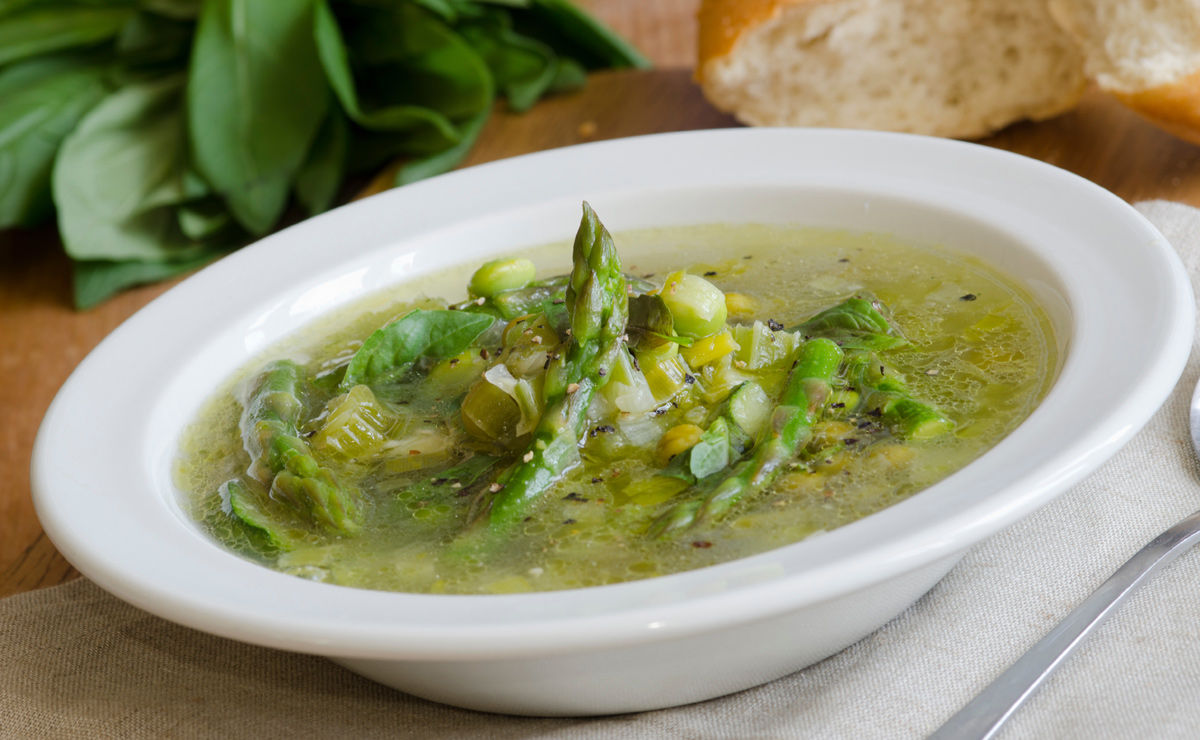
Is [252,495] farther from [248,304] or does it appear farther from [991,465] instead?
[991,465]

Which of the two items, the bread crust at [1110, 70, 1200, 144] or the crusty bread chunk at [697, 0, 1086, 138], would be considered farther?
the crusty bread chunk at [697, 0, 1086, 138]

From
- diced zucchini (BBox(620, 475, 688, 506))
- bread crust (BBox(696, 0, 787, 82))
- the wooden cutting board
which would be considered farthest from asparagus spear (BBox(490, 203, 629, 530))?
bread crust (BBox(696, 0, 787, 82))

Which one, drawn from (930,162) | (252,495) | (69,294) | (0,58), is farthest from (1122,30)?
(0,58)

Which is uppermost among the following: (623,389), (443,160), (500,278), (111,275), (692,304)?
(692,304)

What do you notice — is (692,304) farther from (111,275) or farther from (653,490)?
(111,275)

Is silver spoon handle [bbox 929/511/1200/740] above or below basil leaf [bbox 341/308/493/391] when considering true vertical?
above

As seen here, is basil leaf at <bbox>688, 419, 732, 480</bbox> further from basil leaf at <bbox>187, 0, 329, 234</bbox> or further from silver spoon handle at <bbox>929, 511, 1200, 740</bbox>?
basil leaf at <bbox>187, 0, 329, 234</bbox>

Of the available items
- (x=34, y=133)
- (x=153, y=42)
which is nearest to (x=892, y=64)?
(x=153, y=42)
